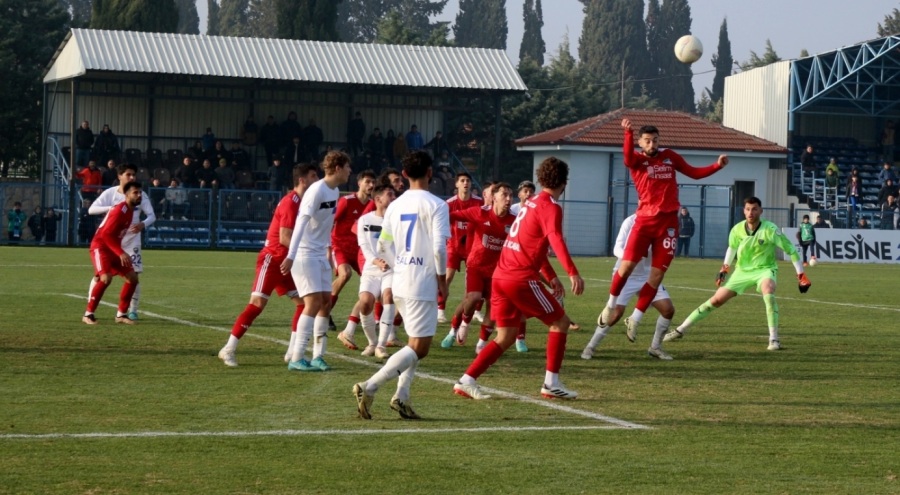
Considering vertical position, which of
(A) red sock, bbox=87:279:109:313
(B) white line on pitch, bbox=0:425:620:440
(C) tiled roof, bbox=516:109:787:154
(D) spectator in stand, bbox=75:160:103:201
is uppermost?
(C) tiled roof, bbox=516:109:787:154

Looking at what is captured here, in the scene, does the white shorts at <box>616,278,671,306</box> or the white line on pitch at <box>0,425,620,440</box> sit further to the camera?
the white shorts at <box>616,278,671,306</box>

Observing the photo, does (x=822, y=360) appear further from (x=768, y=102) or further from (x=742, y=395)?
(x=768, y=102)

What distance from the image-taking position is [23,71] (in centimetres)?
5606

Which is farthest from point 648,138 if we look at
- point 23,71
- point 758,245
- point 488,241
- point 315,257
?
point 23,71

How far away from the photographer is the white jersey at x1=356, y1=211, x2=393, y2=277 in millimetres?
13055

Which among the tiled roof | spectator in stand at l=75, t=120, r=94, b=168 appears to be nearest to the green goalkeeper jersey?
spectator in stand at l=75, t=120, r=94, b=168

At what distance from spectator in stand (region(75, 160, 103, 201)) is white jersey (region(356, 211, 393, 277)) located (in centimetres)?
2674

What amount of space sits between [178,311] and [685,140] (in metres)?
37.1

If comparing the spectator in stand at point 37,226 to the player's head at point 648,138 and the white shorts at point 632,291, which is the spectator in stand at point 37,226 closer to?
the white shorts at point 632,291

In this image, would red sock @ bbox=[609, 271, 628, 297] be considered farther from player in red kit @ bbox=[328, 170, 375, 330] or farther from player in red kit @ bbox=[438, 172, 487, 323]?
player in red kit @ bbox=[328, 170, 375, 330]

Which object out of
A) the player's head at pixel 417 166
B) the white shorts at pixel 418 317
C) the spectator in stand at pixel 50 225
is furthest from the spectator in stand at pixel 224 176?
the white shorts at pixel 418 317

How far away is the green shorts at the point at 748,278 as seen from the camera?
15.2 m

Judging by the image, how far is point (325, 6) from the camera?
60219mm

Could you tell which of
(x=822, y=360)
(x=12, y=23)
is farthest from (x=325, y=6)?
(x=822, y=360)
